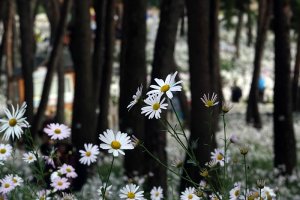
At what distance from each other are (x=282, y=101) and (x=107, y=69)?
143 inches

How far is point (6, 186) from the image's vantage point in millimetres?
2873

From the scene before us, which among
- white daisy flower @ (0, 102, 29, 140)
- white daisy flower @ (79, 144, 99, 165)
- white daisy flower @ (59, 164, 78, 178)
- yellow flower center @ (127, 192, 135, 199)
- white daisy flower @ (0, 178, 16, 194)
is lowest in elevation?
yellow flower center @ (127, 192, 135, 199)

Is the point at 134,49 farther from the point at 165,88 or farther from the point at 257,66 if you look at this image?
the point at 257,66

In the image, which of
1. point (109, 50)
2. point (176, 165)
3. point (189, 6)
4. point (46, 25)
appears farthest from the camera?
point (46, 25)

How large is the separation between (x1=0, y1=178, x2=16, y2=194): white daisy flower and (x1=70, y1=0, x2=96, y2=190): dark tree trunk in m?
7.06

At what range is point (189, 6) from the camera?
24.8 ft

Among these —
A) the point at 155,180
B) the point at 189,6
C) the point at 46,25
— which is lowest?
the point at 155,180

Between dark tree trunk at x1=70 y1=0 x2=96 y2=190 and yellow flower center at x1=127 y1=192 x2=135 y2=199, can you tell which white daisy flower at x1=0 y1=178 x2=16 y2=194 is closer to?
yellow flower center at x1=127 y1=192 x2=135 y2=199

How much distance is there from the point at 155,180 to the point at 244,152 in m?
5.47

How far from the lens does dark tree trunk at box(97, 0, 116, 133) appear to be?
38.7 feet

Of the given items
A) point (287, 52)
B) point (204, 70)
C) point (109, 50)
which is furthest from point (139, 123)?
point (109, 50)

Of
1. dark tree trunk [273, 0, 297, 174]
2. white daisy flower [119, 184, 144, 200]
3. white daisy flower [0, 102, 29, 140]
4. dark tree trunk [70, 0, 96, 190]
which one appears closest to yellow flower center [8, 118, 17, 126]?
white daisy flower [0, 102, 29, 140]

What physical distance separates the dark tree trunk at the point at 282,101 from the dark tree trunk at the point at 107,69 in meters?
3.31

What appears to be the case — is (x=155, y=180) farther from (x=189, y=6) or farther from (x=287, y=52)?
(x=287, y=52)
